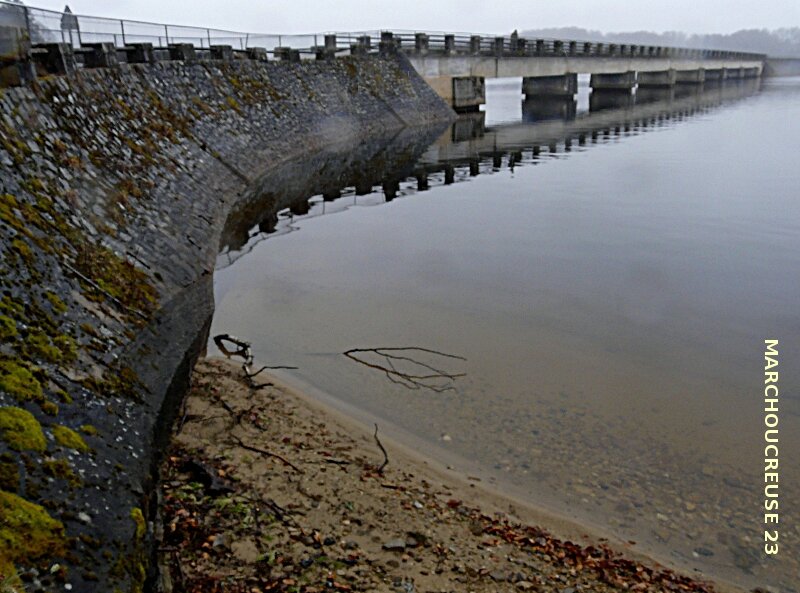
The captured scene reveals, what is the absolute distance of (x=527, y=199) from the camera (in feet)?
89.9

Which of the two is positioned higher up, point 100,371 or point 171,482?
point 100,371

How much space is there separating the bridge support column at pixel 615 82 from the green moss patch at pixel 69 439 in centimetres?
9765

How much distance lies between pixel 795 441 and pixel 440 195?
2033cm

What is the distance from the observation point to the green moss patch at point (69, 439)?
641 centimetres

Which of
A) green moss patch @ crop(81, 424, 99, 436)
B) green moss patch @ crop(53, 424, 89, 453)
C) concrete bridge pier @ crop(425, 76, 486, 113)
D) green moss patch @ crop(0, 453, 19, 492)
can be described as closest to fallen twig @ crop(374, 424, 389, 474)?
green moss patch @ crop(81, 424, 99, 436)

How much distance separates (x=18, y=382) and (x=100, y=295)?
358 cm

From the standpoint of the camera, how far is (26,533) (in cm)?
510

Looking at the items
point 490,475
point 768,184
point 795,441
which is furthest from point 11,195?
point 768,184

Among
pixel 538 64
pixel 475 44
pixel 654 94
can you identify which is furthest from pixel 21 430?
pixel 654 94

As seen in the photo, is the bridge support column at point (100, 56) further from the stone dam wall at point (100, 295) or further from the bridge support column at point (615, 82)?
the bridge support column at point (615, 82)

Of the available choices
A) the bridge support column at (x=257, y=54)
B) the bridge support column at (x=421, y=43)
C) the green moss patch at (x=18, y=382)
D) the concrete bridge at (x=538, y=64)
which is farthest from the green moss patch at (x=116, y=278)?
the bridge support column at (x=421, y=43)

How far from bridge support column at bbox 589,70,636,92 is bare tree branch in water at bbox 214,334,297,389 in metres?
92.5

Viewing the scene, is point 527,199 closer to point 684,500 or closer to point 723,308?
point 723,308

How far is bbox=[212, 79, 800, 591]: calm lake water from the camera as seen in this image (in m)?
8.49
